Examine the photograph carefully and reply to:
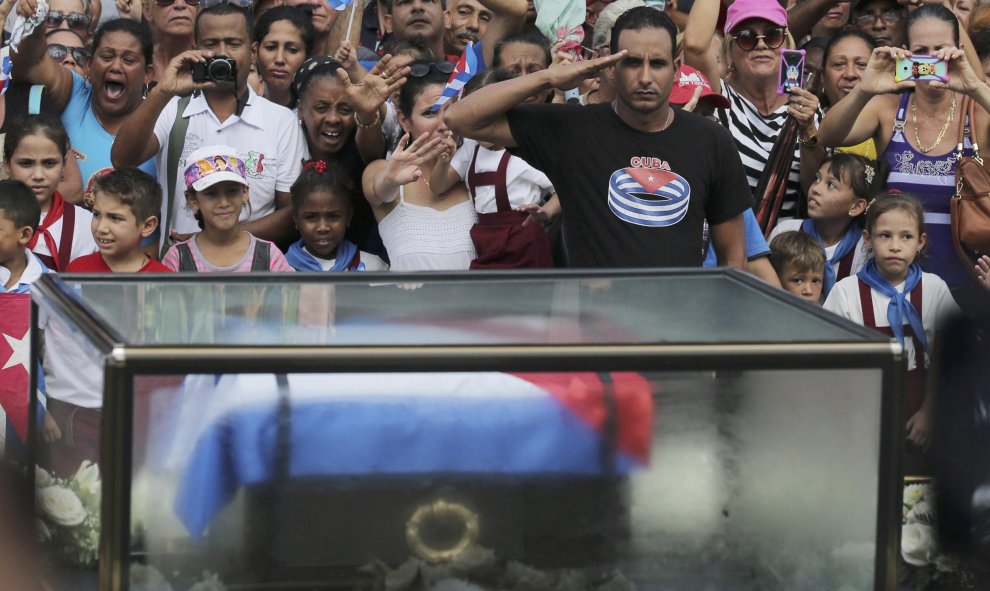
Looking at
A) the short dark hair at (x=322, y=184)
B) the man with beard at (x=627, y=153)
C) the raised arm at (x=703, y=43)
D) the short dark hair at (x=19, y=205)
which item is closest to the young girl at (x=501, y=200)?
the short dark hair at (x=322, y=184)

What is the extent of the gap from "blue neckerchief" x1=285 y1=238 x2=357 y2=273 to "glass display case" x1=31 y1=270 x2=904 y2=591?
2.63m

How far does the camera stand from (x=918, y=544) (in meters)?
3.23

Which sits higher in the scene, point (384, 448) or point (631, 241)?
point (631, 241)

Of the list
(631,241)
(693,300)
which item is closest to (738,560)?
(693,300)

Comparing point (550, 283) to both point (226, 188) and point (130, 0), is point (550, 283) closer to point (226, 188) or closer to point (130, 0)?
point (226, 188)

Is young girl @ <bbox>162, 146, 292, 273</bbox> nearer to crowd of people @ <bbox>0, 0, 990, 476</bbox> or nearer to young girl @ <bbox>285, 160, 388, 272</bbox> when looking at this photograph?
crowd of people @ <bbox>0, 0, 990, 476</bbox>

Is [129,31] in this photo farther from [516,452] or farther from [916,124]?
[516,452]

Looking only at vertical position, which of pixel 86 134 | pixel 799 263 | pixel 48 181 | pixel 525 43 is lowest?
pixel 799 263

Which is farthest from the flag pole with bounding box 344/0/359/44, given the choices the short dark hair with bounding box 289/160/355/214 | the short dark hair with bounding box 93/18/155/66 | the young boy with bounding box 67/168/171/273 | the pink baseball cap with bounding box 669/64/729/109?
the young boy with bounding box 67/168/171/273

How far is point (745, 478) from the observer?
6.66 ft

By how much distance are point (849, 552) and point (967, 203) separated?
3120mm

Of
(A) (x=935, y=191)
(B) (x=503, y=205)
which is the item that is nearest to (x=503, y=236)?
(B) (x=503, y=205)

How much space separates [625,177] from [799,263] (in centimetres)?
132

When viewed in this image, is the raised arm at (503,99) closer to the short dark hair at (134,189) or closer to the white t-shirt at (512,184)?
the white t-shirt at (512,184)
